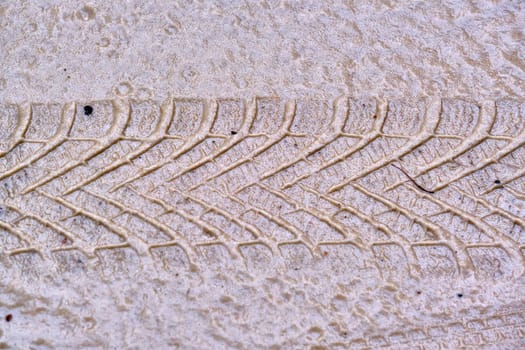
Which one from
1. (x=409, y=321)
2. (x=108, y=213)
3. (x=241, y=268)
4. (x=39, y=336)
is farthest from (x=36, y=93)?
(x=409, y=321)

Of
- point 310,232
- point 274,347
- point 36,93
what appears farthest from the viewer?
point 36,93

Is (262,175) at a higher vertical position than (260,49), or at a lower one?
lower

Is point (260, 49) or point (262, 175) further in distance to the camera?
point (260, 49)

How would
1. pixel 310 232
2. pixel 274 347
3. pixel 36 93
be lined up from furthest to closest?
pixel 36 93, pixel 310 232, pixel 274 347

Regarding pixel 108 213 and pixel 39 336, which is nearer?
pixel 39 336

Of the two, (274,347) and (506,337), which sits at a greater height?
(506,337)

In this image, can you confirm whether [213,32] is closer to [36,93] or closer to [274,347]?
[36,93]

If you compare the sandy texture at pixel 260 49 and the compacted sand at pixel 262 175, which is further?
the sandy texture at pixel 260 49

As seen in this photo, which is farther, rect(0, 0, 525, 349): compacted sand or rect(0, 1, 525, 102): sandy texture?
rect(0, 1, 525, 102): sandy texture
